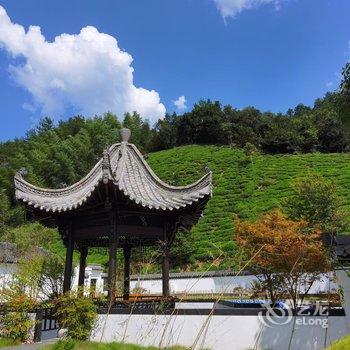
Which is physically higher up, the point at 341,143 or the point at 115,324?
the point at 341,143

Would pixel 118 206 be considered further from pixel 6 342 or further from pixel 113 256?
pixel 6 342

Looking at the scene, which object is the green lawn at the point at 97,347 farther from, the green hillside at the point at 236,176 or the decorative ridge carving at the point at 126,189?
the green hillside at the point at 236,176

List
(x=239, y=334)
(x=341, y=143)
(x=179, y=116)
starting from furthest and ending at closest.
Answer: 1. (x=179, y=116)
2. (x=341, y=143)
3. (x=239, y=334)

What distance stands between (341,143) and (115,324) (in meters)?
60.3

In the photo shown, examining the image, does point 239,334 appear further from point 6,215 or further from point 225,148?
point 225,148

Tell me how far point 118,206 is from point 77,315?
88.0 inches

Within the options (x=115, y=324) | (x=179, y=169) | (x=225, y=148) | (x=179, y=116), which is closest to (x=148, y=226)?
(x=115, y=324)

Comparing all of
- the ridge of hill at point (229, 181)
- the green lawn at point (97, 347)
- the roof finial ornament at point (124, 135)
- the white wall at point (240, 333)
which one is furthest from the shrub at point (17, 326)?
the ridge of hill at point (229, 181)

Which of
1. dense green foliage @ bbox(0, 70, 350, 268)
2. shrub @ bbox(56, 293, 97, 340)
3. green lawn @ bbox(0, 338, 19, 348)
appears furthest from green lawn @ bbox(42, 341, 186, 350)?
dense green foliage @ bbox(0, 70, 350, 268)

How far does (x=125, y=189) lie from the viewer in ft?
28.5

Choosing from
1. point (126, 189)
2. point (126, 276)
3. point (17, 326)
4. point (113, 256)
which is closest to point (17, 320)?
point (17, 326)

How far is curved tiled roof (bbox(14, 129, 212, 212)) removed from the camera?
347 inches

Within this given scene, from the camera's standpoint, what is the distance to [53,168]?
57406 mm

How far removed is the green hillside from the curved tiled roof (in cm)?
2316
